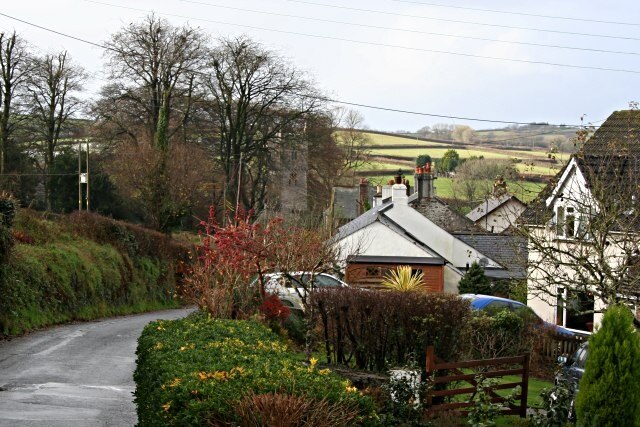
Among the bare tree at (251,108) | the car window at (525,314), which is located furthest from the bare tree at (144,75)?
the car window at (525,314)

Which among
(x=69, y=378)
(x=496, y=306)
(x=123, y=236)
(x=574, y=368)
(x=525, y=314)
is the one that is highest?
(x=123, y=236)

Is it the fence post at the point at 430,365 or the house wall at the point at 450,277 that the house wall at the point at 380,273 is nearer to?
the house wall at the point at 450,277

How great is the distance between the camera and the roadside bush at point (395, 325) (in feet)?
52.7

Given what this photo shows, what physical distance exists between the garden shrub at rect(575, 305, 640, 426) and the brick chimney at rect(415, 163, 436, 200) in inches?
1553

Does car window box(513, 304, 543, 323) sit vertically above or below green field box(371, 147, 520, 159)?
below

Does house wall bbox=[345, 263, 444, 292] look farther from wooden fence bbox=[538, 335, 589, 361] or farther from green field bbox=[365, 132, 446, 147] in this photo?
green field bbox=[365, 132, 446, 147]

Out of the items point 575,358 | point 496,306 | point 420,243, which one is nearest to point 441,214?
point 420,243

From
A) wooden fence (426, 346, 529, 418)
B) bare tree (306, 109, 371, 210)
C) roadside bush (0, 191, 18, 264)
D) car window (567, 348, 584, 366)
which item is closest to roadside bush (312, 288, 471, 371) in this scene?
wooden fence (426, 346, 529, 418)

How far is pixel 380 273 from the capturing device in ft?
133

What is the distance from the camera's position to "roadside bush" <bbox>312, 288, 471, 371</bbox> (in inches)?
633

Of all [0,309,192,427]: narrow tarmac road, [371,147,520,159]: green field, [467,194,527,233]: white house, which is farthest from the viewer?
[371,147,520,159]: green field

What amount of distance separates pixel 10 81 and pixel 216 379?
161 feet

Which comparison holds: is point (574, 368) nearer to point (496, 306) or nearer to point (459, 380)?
point (459, 380)

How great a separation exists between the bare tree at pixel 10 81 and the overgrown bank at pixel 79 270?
14.6 metres
